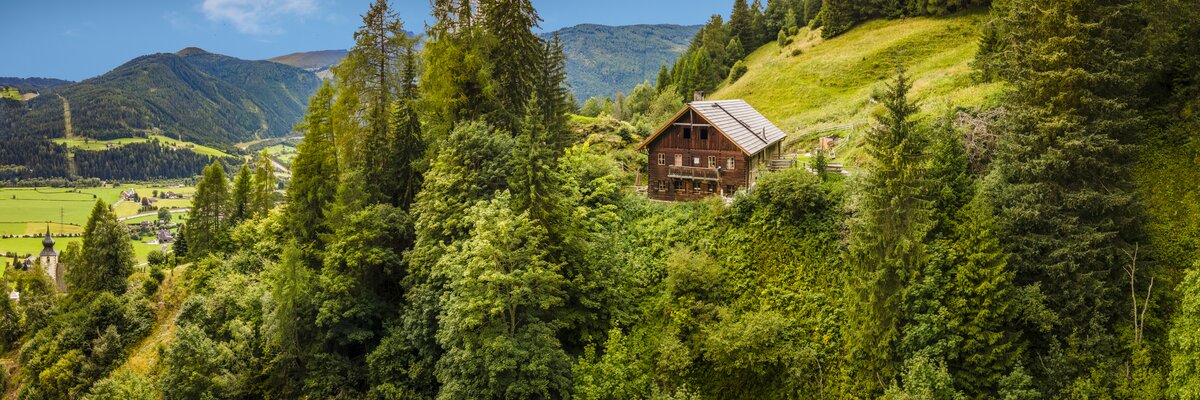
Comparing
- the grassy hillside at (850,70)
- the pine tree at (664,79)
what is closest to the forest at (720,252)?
the grassy hillside at (850,70)

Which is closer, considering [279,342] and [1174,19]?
[1174,19]

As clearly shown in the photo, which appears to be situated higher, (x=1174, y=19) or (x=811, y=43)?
(x=811, y=43)

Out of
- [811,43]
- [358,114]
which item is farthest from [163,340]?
[811,43]

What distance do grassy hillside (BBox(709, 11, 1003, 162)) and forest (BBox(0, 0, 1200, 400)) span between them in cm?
1512

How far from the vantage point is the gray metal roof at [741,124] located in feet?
120

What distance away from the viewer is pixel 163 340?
141ft

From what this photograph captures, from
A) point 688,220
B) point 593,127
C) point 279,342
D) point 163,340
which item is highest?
point 593,127

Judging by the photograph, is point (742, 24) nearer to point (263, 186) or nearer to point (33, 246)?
point (263, 186)

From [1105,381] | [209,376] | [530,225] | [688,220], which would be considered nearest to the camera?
[1105,381]

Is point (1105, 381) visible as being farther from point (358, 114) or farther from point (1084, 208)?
point (358, 114)

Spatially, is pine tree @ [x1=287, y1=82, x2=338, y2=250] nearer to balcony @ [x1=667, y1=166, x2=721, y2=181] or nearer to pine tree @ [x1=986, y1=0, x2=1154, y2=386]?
balcony @ [x1=667, y1=166, x2=721, y2=181]

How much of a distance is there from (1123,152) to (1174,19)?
9084mm

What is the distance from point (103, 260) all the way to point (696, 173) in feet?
160

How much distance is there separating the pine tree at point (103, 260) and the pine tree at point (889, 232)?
56.5 meters
